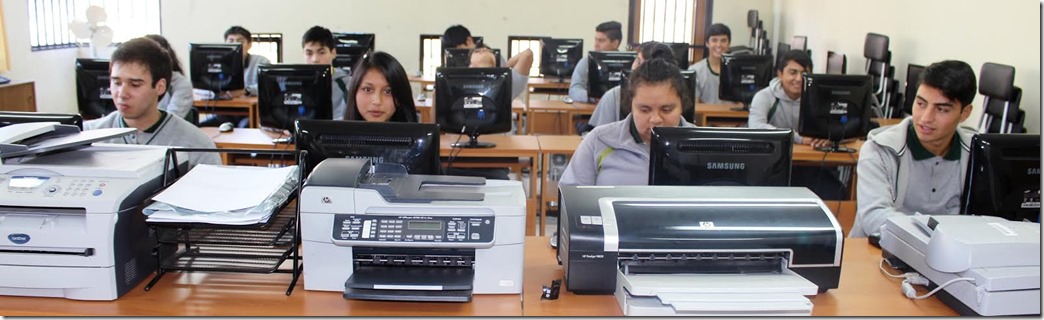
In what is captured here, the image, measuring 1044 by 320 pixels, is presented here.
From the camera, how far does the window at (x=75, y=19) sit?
287 inches

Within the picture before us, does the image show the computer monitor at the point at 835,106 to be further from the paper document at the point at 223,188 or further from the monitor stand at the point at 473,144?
the paper document at the point at 223,188

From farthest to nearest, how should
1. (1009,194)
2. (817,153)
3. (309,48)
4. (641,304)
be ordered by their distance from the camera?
1. (309,48)
2. (817,153)
3. (1009,194)
4. (641,304)

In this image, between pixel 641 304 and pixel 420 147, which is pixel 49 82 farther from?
pixel 641 304

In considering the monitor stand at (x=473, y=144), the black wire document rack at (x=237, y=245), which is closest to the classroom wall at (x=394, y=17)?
the monitor stand at (x=473, y=144)

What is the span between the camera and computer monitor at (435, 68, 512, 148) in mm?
3549

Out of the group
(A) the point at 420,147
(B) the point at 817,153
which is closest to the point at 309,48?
(B) the point at 817,153

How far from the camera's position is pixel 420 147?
1944 mm

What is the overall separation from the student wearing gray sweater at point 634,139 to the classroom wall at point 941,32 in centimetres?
256

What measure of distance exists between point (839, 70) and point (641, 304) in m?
5.52

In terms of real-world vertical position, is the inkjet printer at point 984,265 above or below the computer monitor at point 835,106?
below

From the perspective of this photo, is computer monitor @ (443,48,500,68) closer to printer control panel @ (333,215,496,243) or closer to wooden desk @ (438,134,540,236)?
wooden desk @ (438,134,540,236)

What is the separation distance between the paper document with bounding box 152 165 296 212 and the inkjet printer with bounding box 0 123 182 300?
8cm

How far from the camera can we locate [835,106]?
3701 mm

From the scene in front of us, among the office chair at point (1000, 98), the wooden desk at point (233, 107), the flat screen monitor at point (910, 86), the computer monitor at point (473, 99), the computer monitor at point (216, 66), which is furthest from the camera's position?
the wooden desk at point (233, 107)
